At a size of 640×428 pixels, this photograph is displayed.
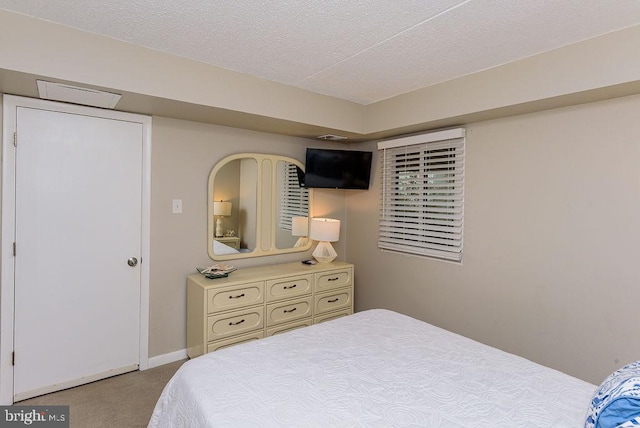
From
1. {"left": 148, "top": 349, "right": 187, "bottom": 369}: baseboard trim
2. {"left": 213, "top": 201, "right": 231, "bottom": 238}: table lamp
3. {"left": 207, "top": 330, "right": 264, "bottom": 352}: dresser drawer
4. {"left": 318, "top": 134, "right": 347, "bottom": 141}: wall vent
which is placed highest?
{"left": 318, "top": 134, "right": 347, "bottom": 141}: wall vent

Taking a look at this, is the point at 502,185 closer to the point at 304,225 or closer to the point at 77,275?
the point at 304,225

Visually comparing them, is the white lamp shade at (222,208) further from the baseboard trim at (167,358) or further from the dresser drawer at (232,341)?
the baseboard trim at (167,358)

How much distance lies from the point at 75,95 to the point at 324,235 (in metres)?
2.35

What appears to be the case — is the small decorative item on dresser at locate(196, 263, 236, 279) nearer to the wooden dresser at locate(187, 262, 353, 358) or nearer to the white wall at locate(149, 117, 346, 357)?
the wooden dresser at locate(187, 262, 353, 358)

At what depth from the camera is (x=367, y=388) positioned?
1.47m

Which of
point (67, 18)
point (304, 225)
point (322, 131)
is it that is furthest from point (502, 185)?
point (67, 18)

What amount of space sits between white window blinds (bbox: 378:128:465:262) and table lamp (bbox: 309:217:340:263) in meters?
0.51

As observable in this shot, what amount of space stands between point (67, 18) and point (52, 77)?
333 mm

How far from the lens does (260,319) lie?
9.91 feet

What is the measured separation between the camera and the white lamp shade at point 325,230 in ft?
11.8

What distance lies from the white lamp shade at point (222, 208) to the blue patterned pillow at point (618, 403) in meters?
2.86

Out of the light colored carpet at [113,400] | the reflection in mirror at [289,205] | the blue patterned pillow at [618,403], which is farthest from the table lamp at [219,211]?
Result: the blue patterned pillow at [618,403]

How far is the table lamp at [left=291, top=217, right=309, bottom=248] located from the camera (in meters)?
3.77

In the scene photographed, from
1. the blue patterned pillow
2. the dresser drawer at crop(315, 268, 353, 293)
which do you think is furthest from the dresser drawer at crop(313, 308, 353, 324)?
the blue patterned pillow
